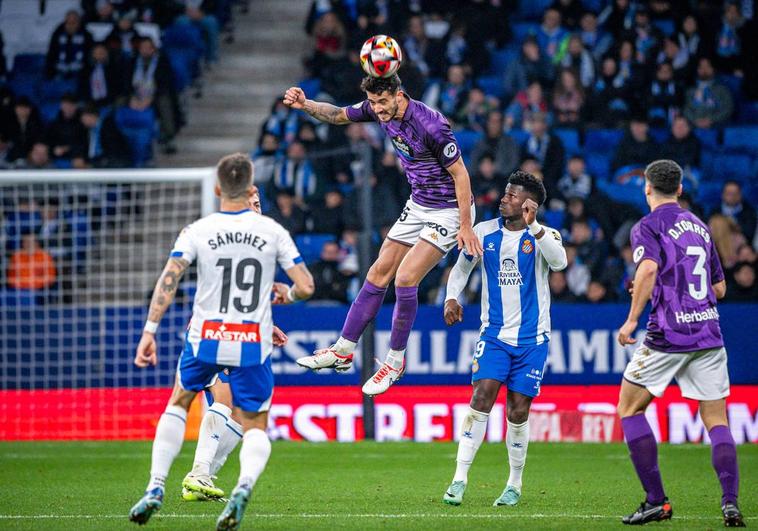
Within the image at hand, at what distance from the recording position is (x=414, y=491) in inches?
409

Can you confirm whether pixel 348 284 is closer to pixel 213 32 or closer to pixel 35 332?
pixel 35 332

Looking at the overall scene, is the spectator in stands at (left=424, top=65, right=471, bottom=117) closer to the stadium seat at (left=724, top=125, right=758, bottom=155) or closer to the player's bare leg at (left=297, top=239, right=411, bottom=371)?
the stadium seat at (left=724, top=125, right=758, bottom=155)

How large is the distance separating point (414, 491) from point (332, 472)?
1640 mm

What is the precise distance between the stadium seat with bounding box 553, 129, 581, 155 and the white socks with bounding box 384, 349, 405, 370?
9.20m

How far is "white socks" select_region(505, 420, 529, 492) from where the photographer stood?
31.3ft

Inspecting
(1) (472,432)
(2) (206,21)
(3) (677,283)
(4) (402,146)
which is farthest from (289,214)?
(3) (677,283)

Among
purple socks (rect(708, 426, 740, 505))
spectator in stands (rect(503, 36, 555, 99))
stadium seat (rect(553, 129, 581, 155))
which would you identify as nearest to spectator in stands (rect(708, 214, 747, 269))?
stadium seat (rect(553, 129, 581, 155))

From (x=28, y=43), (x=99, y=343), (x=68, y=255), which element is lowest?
(x=99, y=343)

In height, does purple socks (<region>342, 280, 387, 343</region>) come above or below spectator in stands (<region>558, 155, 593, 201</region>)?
below

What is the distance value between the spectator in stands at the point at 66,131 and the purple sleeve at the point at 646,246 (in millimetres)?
11926

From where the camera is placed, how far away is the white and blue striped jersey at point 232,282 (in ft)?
24.6

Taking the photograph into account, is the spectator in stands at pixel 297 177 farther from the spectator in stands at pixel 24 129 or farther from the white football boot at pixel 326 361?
the white football boot at pixel 326 361

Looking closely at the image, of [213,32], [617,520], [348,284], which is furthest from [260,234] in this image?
[213,32]

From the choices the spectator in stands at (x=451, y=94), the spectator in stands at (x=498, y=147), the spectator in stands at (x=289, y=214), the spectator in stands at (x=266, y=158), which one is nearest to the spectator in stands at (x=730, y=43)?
the spectator in stands at (x=451, y=94)
